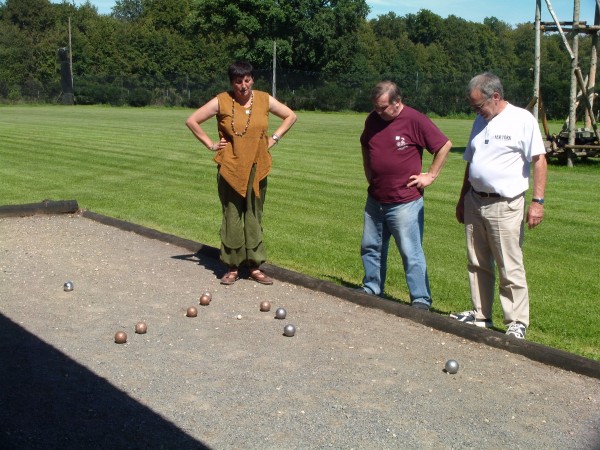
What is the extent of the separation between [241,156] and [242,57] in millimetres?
61469

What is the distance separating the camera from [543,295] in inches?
341

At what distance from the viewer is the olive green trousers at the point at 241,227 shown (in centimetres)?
848

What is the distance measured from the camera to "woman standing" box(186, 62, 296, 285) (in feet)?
26.7

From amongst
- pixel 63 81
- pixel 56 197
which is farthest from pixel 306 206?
pixel 63 81

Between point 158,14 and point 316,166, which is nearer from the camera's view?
point 316,166

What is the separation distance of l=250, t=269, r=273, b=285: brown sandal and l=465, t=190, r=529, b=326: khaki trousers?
2.36 metres

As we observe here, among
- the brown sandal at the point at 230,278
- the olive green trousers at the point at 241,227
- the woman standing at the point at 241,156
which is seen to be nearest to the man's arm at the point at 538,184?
the woman standing at the point at 241,156

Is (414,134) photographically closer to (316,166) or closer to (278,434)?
(278,434)

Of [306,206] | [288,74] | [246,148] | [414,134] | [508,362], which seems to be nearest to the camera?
[508,362]

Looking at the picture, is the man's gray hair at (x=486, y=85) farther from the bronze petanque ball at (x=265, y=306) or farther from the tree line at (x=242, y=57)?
the tree line at (x=242, y=57)

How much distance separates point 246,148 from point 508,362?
3280 mm

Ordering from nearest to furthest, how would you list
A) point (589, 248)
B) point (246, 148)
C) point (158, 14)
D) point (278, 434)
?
1. point (278, 434)
2. point (246, 148)
3. point (589, 248)
4. point (158, 14)

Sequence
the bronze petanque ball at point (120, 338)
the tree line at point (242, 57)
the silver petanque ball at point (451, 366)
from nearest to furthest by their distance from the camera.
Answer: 1. the silver petanque ball at point (451, 366)
2. the bronze petanque ball at point (120, 338)
3. the tree line at point (242, 57)

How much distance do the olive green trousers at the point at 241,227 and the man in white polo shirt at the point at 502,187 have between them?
Result: 2.39 meters
